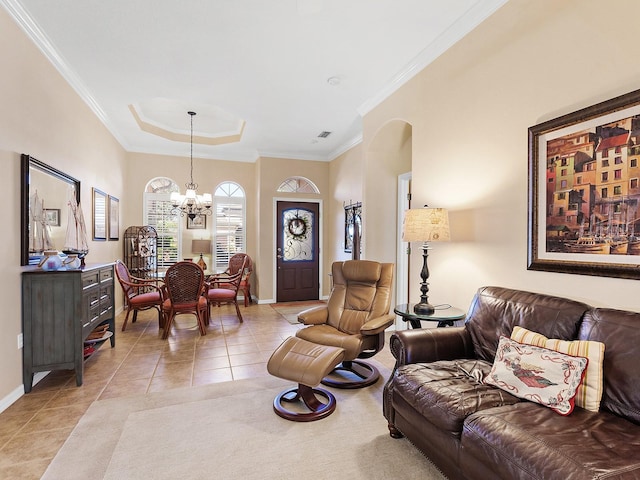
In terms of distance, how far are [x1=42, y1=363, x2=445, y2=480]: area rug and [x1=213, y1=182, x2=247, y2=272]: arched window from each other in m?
4.32

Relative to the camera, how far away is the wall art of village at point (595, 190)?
5.67 ft

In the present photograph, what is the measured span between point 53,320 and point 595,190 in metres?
4.13

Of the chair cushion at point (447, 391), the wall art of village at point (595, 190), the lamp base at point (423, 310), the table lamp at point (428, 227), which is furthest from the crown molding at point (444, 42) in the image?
the chair cushion at point (447, 391)

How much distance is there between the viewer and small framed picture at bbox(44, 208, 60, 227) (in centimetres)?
311

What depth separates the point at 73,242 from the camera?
3.46m

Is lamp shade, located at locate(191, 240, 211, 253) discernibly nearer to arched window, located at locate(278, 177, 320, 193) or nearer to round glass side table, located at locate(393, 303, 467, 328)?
arched window, located at locate(278, 177, 320, 193)

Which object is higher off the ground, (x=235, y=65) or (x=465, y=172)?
(x=235, y=65)

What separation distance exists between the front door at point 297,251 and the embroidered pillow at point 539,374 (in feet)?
17.2

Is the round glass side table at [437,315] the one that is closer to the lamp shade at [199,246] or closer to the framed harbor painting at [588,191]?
the framed harbor painting at [588,191]

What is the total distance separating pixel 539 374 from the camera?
1.67 metres

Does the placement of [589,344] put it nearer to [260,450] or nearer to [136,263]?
[260,450]

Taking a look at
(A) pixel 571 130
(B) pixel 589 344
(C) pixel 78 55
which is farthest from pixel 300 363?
(C) pixel 78 55

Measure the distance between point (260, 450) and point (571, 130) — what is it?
108 inches

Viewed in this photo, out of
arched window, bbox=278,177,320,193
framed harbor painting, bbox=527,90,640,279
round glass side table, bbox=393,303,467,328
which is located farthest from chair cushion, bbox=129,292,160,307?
framed harbor painting, bbox=527,90,640,279
